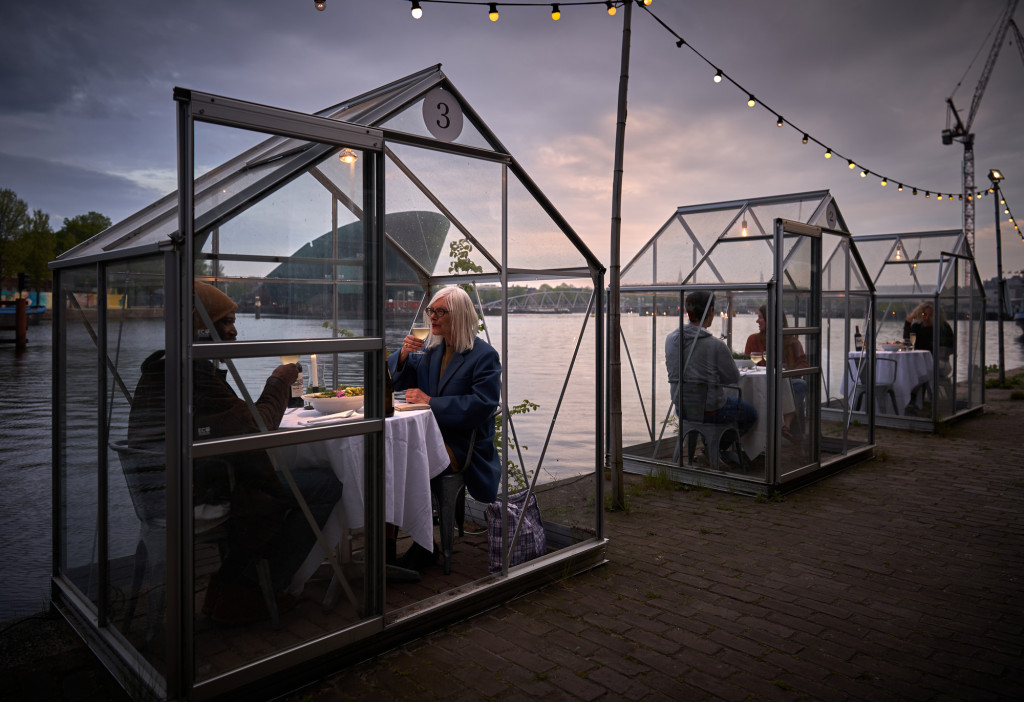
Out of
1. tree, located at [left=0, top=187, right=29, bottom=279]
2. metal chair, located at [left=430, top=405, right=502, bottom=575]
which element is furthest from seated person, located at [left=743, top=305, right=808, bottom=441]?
tree, located at [left=0, top=187, right=29, bottom=279]

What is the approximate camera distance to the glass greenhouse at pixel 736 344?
6.69m

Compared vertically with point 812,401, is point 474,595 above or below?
below

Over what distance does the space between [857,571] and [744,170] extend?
10790 millimetres

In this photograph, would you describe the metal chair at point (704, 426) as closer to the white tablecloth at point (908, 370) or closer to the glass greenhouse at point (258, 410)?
the glass greenhouse at point (258, 410)

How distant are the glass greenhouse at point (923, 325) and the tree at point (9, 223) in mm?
53759

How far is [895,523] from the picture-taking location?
18.9ft

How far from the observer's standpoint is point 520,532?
4.29m

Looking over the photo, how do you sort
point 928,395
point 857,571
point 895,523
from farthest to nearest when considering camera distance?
point 928,395
point 895,523
point 857,571

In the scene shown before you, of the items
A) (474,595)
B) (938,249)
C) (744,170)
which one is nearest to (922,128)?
(744,170)

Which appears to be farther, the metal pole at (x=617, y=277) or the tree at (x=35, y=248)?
the tree at (x=35, y=248)

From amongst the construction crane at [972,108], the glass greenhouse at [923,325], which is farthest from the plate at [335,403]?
the construction crane at [972,108]

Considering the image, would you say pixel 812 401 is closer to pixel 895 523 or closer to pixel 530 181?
pixel 895 523

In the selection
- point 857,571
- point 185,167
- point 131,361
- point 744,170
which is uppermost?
point 744,170

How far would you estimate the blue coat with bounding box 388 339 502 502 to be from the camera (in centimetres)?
421
